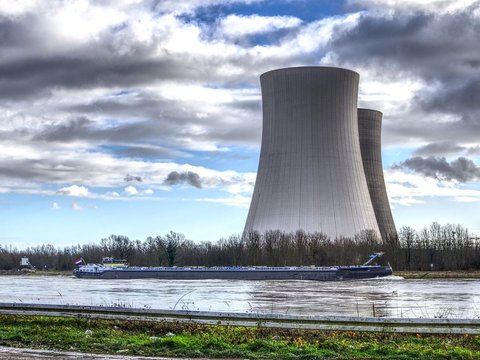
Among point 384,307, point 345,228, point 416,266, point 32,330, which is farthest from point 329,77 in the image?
point 32,330

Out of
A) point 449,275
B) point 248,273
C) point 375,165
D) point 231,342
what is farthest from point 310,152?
point 231,342

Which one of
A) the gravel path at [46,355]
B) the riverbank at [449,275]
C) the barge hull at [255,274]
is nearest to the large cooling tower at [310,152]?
the barge hull at [255,274]

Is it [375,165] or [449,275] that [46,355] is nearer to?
[449,275]

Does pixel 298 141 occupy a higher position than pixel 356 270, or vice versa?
pixel 298 141

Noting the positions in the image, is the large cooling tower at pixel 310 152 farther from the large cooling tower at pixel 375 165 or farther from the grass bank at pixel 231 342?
the grass bank at pixel 231 342

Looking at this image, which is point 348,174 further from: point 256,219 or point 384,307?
point 384,307

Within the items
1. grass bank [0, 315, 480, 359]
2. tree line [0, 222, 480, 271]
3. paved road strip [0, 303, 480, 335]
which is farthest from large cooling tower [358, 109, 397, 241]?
grass bank [0, 315, 480, 359]
